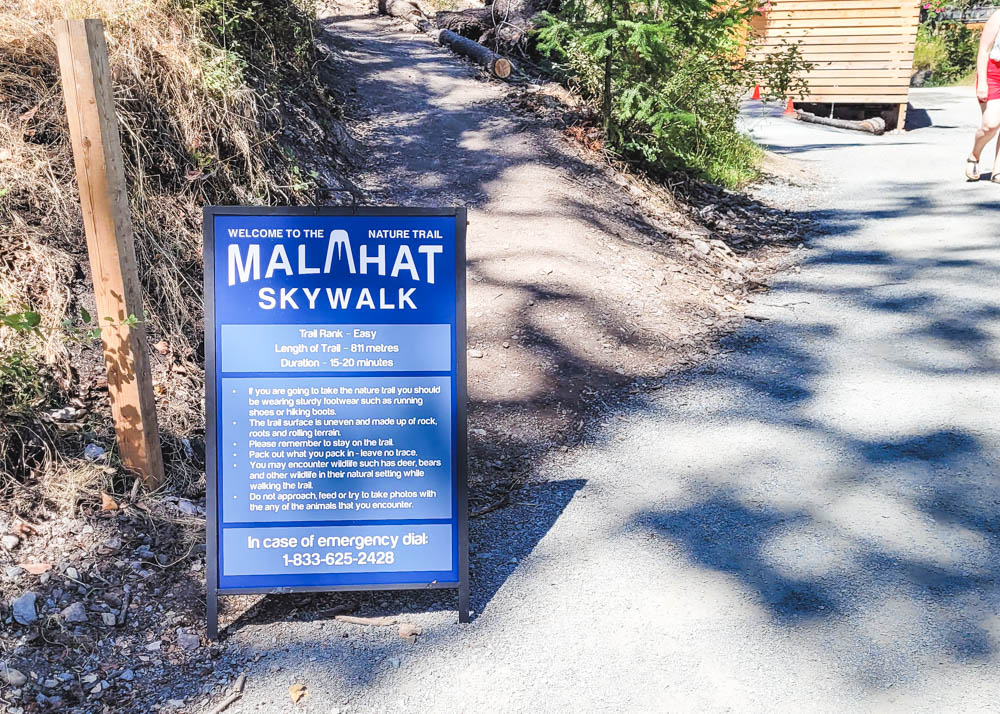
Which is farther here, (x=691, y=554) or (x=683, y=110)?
(x=683, y=110)

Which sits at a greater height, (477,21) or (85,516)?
(477,21)

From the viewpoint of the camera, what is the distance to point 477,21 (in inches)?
536

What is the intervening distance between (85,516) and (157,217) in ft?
6.87

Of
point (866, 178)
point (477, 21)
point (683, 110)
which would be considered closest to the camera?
point (683, 110)

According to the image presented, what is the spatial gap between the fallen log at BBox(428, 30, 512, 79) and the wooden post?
8.47 m

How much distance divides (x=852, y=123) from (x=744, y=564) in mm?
15692

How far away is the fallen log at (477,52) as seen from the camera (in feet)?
37.7

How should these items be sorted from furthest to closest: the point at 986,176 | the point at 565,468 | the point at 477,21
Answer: the point at 477,21, the point at 986,176, the point at 565,468

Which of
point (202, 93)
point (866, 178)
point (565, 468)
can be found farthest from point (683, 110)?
point (565, 468)

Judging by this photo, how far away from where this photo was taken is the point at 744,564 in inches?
143

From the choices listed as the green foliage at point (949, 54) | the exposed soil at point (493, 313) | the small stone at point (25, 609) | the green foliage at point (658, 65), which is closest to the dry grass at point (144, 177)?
the exposed soil at point (493, 313)

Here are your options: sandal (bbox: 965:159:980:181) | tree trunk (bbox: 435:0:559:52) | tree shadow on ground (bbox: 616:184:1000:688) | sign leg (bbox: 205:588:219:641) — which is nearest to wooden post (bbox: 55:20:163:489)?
sign leg (bbox: 205:588:219:641)

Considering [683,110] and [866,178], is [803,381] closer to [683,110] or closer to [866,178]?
[683,110]

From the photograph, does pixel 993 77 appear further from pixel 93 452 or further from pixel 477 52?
pixel 93 452
